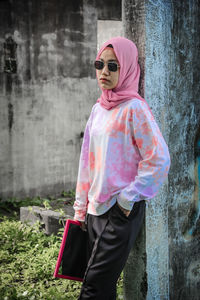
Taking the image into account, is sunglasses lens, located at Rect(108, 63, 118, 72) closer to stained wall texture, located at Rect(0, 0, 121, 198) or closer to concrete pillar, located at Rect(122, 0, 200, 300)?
concrete pillar, located at Rect(122, 0, 200, 300)

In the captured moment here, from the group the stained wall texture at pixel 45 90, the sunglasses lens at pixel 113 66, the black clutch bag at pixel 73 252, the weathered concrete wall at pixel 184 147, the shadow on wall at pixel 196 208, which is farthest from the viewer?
the stained wall texture at pixel 45 90

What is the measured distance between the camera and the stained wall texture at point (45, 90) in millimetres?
7465

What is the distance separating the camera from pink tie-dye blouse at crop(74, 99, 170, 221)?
2.63 metres

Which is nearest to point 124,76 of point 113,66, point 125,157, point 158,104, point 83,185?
point 113,66

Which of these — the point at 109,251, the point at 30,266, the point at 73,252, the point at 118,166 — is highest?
the point at 118,166

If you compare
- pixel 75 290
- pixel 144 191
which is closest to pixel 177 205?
pixel 144 191

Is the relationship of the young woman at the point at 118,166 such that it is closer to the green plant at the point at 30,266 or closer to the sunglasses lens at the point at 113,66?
the sunglasses lens at the point at 113,66

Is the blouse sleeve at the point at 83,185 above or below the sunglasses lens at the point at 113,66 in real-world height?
below

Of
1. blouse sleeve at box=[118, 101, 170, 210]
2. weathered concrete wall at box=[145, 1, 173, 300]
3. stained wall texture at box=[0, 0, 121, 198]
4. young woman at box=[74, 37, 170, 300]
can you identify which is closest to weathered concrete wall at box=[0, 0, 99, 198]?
stained wall texture at box=[0, 0, 121, 198]

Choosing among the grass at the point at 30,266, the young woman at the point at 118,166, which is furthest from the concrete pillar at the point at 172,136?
the grass at the point at 30,266

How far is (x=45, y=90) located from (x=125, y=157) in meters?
5.47

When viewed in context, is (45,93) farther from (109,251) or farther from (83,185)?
(109,251)

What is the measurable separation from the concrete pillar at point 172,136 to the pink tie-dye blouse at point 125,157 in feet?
1.30

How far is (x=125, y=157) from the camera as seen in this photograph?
2.74 metres
